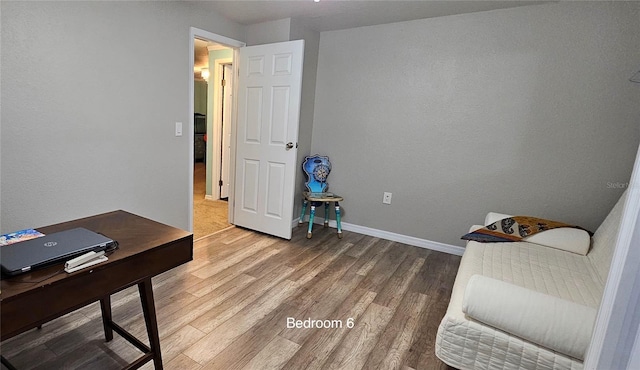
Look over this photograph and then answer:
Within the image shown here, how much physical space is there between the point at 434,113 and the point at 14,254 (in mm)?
3012

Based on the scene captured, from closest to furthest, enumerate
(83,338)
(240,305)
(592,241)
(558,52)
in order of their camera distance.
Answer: (83,338), (240,305), (592,241), (558,52)

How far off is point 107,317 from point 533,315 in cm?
198

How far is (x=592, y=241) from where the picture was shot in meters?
2.22

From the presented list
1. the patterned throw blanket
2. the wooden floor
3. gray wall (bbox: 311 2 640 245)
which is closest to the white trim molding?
the wooden floor

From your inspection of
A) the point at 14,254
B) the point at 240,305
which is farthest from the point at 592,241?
the point at 14,254

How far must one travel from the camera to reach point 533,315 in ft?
4.07

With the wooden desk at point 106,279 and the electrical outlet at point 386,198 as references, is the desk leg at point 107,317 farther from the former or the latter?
the electrical outlet at point 386,198

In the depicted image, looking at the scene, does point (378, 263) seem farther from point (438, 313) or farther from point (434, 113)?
point (434, 113)

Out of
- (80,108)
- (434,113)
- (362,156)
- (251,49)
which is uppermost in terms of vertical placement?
(251,49)

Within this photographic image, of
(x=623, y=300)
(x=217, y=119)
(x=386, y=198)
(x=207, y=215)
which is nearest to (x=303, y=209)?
(x=386, y=198)

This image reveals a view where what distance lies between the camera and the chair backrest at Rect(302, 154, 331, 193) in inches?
138

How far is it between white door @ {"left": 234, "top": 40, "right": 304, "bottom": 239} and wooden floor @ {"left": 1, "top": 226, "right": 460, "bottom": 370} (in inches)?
17.4

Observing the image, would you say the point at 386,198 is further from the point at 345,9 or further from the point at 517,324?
the point at 517,324

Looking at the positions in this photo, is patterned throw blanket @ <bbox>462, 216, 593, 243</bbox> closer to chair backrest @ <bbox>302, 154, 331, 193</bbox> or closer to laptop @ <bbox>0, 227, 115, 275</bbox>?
chair backrest @ <bbox>302, 154, 331, 193</bbox>
